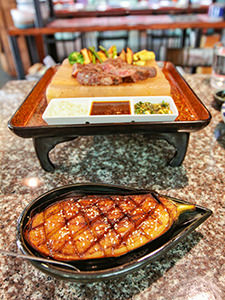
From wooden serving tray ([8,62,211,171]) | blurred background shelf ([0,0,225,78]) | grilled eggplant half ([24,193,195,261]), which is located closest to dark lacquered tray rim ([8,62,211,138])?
wooden serving tray ([8,62,211,171])

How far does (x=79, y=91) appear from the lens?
1604 millimetres

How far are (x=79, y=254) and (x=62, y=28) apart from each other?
351 cm

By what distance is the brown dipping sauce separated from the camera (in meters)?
1.35

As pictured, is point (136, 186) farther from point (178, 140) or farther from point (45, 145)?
point (45, 145)

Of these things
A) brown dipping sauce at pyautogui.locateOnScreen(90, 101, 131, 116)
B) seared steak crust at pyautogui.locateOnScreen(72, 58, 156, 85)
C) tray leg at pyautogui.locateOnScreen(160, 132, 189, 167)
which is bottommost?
tray leg at pyautogui.locateOnScreen(160, 132, 189, 167)

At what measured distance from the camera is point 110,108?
1.40 metres

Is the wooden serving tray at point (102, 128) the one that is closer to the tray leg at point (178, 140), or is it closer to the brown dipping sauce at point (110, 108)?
the tray leg at point (178, 140)

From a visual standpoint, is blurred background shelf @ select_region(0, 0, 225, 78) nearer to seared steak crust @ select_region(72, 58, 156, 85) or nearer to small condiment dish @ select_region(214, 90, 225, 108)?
small condiment dish @ select_region(214, 90, 225, 108)

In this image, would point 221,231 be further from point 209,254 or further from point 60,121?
point 60,121

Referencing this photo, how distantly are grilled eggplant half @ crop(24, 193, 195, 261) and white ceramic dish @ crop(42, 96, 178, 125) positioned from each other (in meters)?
0.45

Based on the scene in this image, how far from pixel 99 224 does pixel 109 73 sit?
1.13m

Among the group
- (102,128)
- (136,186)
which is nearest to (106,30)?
(102,128)

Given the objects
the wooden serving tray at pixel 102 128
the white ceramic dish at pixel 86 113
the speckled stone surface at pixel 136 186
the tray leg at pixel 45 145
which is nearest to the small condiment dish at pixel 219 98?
the speckled stone surface at pixel 136 186

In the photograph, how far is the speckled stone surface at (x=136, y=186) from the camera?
0.86 m
